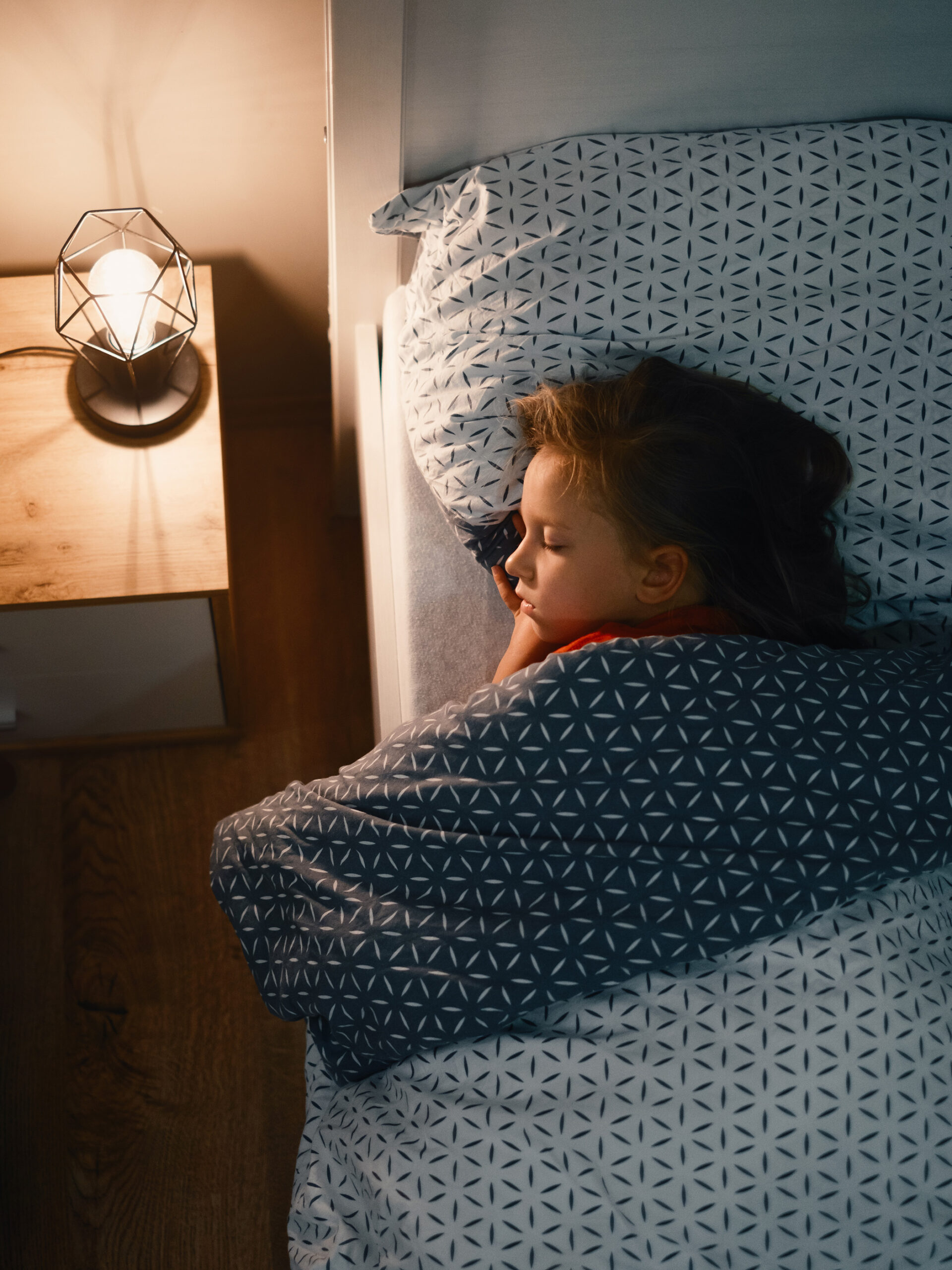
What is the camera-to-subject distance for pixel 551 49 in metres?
0.81

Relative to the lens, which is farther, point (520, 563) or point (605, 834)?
point (520, 563)

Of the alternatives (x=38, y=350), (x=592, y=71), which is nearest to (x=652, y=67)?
(x=592, y=71)

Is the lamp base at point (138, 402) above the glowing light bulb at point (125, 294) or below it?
below

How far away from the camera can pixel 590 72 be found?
826 millimetres

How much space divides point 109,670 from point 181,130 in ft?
2.01

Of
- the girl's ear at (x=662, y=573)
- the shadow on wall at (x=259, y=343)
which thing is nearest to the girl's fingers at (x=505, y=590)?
the girl's ear at (x=662, y=573)

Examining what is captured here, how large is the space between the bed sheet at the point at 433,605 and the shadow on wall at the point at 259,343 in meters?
0.41

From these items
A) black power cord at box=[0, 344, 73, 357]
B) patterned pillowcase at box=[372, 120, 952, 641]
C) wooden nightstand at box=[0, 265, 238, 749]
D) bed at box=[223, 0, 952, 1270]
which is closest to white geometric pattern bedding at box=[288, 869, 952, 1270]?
bed at box=[223, 0, 952, 1270]

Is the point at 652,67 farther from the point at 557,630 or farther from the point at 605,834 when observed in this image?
the point at 605,834

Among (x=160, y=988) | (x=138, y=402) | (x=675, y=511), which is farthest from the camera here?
(x=160, y=988)

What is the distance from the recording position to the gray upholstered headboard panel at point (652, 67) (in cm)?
79

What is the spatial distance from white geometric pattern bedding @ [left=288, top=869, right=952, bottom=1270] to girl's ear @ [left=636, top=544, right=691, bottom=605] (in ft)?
0.99

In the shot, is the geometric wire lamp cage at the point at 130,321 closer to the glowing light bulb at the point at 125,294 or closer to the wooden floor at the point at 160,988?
the glowing light bulb at the point at 125,294

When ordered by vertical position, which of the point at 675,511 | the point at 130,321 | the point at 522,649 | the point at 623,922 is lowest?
the point at 623,922
